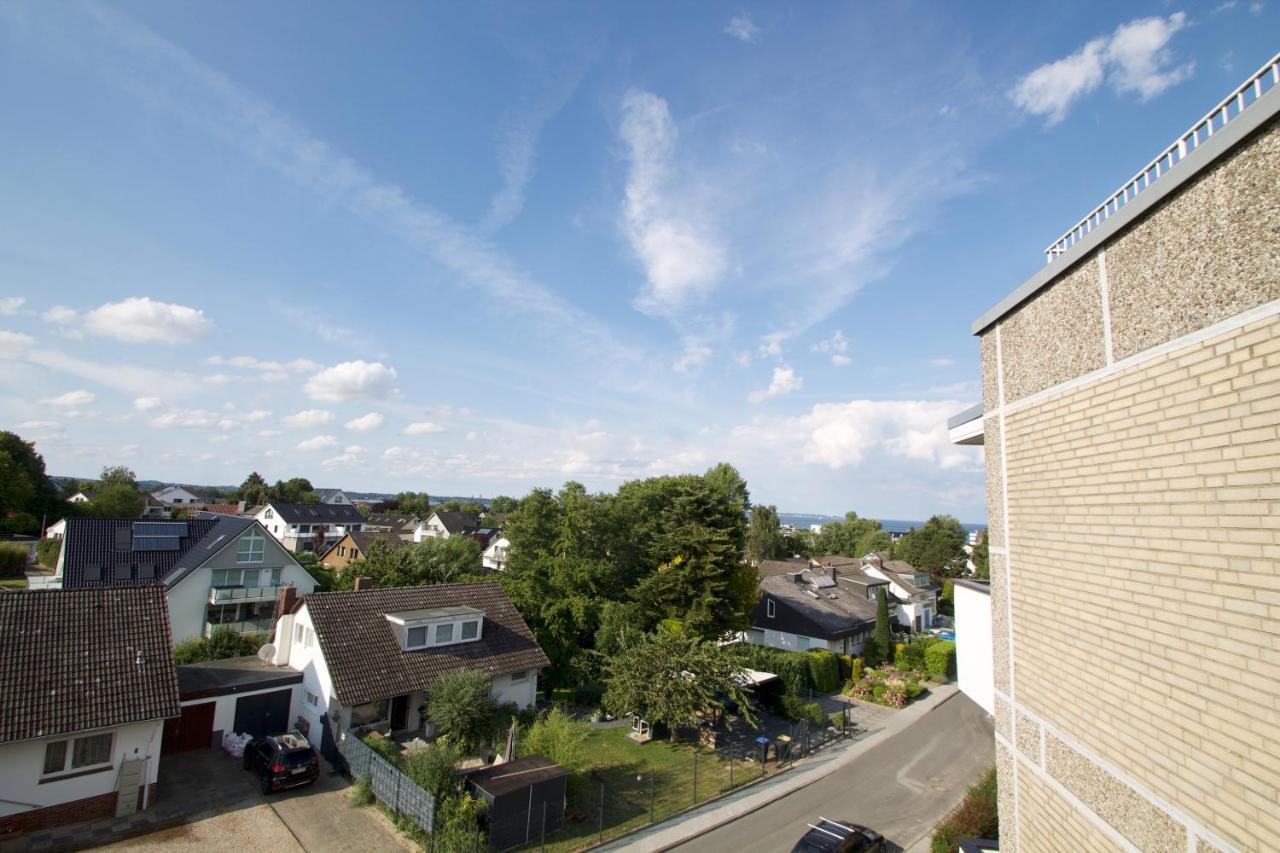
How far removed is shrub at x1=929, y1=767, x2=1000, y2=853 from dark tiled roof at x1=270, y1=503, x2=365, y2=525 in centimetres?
7782

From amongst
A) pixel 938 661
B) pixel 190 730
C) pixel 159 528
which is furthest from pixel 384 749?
pixel 938 661

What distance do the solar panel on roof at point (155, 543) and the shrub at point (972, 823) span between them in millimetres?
41407

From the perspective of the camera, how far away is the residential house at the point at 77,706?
1434cm

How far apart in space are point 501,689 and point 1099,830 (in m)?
21.1

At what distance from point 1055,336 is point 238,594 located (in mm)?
39308

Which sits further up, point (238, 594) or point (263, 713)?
point (238, 594)

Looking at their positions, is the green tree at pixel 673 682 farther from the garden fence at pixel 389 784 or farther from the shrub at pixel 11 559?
the shrub at pixel 11 559

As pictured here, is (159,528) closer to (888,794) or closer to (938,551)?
(888,794)

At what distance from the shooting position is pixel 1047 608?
678 cm

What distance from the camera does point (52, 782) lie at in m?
14.6

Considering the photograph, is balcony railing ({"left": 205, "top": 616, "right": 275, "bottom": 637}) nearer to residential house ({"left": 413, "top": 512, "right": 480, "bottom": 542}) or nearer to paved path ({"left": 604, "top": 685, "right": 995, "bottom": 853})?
paved path ({"left": 604, "top": 685, "right": 995, "bottom": 853})

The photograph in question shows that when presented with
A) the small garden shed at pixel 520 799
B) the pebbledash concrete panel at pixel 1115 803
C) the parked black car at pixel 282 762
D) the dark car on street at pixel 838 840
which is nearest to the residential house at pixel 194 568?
the parked black car at pixel 282 762

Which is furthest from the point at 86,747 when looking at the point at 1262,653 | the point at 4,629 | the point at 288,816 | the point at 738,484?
the point at 738,484

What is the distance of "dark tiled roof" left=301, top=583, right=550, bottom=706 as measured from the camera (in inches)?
789
